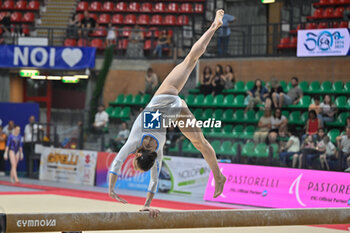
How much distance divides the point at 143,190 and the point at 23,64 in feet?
19.9

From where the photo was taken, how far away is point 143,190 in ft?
48.0

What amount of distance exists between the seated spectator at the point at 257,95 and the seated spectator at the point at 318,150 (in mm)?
1790

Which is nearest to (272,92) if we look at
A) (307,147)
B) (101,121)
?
(307,147)

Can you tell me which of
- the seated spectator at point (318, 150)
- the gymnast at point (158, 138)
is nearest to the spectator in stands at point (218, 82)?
the seated spectator at point (318, 150)

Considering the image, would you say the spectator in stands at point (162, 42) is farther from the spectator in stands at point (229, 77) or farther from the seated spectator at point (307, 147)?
the seated spectator at point (307, 147)

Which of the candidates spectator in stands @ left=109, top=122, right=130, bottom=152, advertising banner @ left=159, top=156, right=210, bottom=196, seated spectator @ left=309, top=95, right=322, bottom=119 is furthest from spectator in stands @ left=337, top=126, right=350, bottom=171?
spectator in stands @ left=109, top=122, right=130, bottom=152

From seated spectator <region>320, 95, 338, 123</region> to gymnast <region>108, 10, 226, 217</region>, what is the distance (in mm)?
5702

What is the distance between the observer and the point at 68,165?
1634 cm

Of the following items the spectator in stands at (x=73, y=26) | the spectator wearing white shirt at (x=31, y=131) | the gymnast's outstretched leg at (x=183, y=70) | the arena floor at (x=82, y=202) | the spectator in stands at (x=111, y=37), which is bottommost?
the arena floor at (x=82, y=202)

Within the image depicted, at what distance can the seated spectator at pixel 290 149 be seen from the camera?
1163 cm

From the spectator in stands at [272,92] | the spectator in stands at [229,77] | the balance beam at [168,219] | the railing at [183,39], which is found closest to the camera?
the balance beam at [168,219]

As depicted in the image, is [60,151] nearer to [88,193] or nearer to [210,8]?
[88,193]

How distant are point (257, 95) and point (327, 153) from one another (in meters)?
2.53

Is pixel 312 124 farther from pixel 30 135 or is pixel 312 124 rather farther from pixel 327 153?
pixel 30 135
